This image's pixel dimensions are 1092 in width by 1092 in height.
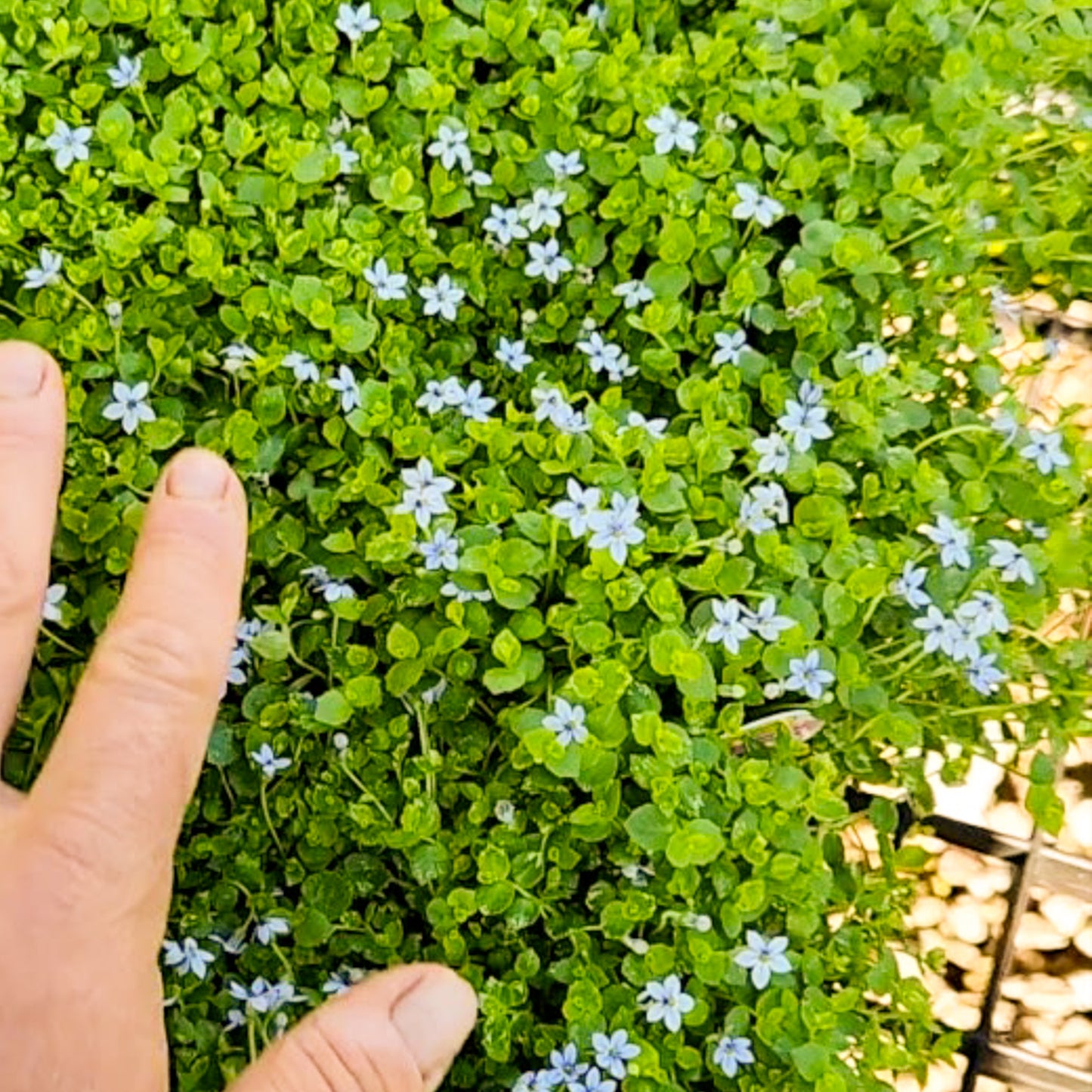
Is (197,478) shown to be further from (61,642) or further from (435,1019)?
(435,1019)

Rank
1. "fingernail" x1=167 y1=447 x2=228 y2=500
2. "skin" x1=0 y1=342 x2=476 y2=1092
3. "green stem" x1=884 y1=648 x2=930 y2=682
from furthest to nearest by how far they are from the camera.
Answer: "green stem" x1=884 y1=648 x2=930 y2=682, "fingernail" x1=167 y1=447 x2=228 y2=500, "skin" x1=0 y1=342 x2=476 y2=1092

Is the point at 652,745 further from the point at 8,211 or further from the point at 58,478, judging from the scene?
the point at 8,211

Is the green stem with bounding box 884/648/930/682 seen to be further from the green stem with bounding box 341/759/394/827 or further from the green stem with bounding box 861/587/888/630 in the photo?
the green stem with bounding box 341/759/394/827

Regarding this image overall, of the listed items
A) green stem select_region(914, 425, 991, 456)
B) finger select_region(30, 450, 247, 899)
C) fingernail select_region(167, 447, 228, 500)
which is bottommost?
finger select_region(30, 450, 247, 899)

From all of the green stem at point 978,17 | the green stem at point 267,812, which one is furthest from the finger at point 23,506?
the green stem at point 978,17

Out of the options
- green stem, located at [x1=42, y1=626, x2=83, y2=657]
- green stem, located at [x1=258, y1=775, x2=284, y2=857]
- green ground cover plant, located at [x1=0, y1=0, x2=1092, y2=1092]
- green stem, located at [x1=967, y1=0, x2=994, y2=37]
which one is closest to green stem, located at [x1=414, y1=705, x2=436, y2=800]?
green ground cover plant, located at [x1=0, y1=0, x2=1092, y2=1092]

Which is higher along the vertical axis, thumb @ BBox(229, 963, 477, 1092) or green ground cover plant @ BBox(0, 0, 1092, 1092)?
green ground cover plant @ BBox(0, 0, 1092, 1092)
